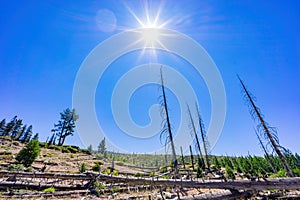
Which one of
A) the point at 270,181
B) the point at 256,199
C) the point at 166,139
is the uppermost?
the point at 166,139

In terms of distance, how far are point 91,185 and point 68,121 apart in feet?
164

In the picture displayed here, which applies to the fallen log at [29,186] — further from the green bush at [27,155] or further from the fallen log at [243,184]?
the green bush at [27,155]

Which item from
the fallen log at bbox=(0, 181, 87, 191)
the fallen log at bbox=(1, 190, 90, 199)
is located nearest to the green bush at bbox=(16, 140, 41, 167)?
the fallen log at bbox=(0, 181, 87, 191)

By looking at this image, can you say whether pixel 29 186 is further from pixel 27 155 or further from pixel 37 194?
pixel 27 155

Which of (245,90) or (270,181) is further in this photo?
(245,90)

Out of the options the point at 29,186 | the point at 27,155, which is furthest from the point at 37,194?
the point at 27,155

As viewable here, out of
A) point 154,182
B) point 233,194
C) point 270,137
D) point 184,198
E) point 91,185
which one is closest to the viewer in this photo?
point 184,198

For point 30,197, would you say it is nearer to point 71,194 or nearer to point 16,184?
point 71,194

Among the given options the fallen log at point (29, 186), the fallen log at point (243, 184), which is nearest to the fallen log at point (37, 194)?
the fallen log at point (29, 186)

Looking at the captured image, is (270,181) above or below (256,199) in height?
above

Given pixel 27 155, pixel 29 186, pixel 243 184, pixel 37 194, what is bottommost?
pixel 37 194

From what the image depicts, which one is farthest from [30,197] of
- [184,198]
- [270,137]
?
[270,137]

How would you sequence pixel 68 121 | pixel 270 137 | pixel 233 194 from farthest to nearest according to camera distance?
pixel 68 121 → pixel 270 137 → pixel 233 194

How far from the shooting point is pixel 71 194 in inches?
364
